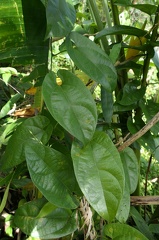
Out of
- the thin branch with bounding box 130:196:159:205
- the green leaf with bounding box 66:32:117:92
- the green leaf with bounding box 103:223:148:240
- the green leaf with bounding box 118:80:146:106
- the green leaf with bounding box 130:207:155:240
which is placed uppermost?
the green leaf with bounding box 66:32:117:92

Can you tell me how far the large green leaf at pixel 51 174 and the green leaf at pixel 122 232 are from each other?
85mm

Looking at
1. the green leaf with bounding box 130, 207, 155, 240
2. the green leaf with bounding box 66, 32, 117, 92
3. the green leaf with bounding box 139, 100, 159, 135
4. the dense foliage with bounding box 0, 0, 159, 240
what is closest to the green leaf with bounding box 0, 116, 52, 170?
the dense foliage with bounding box 0, 0, 159, 240

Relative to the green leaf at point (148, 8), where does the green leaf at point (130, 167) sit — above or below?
below

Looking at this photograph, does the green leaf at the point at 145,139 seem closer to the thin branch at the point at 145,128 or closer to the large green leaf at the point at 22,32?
the thin branch at the point at 145,128

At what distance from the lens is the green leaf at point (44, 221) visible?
0.46 meters

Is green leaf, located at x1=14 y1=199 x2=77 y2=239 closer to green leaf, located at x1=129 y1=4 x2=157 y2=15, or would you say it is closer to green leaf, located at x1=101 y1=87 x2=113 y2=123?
green leaf, located at x1=101 y1=87 x2=113 y2=123

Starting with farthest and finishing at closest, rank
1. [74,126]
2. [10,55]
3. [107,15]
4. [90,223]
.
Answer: [107,15]
[10,55]
[90,223]
[74,126]

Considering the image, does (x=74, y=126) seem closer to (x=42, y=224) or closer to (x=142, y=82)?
(x=42, y=224)

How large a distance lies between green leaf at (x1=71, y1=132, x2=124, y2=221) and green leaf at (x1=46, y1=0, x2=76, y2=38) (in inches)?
5.9

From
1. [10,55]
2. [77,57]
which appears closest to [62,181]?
[77,57]

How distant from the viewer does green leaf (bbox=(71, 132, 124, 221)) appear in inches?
14.7

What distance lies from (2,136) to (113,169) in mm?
304

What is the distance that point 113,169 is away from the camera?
392 millimetres

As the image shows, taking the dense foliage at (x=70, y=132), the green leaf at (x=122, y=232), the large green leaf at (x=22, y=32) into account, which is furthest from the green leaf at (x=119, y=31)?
the green leaf at (x=122, y=232)
